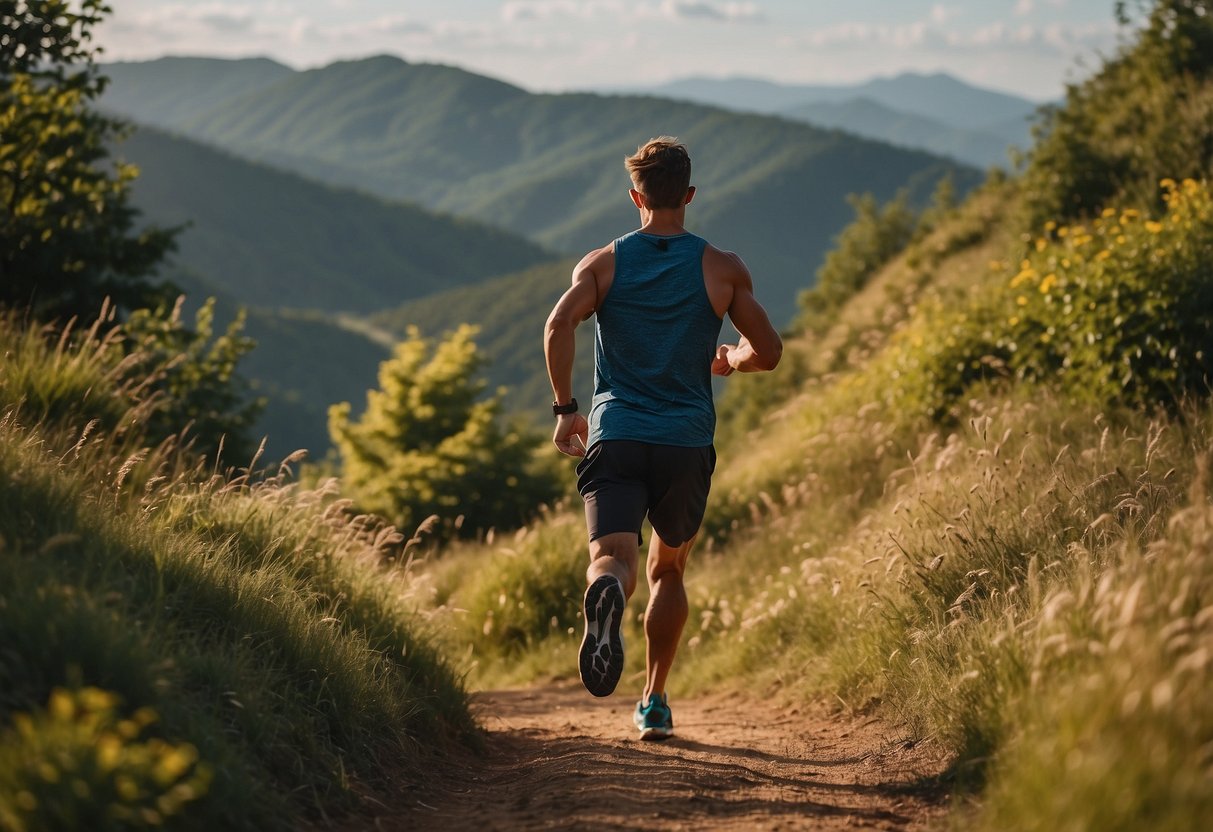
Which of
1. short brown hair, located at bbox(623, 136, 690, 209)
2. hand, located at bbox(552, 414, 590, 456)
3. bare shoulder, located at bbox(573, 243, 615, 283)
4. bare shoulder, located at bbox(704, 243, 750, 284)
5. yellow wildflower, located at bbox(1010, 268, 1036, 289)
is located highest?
yellow wildflower, located at bbox(1010, 268, 1036, 289)

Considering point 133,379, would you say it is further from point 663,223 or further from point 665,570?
point 663,223

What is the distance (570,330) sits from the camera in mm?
4520

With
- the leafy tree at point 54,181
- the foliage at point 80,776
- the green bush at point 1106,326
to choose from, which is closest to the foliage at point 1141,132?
the green bush at point 1106,326

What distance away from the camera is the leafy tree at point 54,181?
39.7ft

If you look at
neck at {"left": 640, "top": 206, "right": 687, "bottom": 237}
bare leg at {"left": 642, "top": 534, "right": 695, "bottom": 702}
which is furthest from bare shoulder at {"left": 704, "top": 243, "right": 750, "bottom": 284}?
bare leg at {"left": 642, "top": 534, "right": 695, "bottom": 702}

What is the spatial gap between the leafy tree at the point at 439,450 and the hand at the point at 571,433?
2378 cm

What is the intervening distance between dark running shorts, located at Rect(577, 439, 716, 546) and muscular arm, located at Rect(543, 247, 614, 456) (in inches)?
4.8

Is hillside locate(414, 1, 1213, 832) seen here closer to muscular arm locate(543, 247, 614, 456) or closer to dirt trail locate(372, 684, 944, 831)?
dirt trail locate(372, 684, 944, 831)

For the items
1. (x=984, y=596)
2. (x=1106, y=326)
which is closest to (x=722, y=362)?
(x=984, y=596)

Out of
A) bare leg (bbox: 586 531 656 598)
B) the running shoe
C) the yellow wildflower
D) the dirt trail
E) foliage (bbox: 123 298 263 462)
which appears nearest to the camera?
the dirt trail

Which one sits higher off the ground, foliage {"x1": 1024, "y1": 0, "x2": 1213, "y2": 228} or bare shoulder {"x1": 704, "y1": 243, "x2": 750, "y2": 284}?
foliage {"x1": 1024, "y1": 0, "x2": 1213, "y2": 228}

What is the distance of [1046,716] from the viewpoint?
10.2 feet

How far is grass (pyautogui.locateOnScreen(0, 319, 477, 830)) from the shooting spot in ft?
8.57

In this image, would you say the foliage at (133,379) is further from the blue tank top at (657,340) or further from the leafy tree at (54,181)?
the blue tank top at (657,340)
